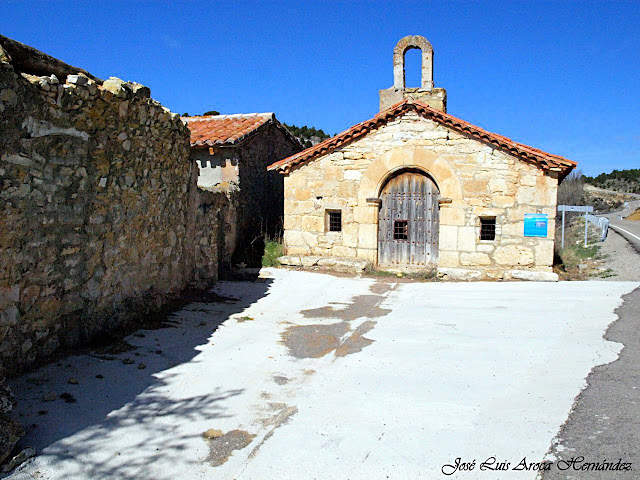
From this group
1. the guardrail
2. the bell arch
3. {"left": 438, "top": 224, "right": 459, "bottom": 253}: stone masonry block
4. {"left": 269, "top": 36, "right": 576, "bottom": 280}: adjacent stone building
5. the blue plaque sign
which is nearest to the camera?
the blue plaque sign

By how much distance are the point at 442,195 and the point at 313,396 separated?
26.8 ft

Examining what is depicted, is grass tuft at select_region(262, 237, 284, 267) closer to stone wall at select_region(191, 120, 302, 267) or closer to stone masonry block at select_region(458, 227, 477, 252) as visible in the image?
stone wall at select_region(191, 120, 302, 267)

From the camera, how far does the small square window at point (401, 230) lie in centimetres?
1227

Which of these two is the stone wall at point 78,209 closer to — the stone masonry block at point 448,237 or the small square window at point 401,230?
the small square window at point 401,230

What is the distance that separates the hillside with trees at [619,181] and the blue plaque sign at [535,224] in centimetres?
5713

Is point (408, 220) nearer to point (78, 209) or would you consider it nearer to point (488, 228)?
point (488, 228)

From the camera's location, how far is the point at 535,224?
11.0 metres

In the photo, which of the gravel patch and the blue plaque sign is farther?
the gravel patch

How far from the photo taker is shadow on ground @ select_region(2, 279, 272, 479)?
10.7ft

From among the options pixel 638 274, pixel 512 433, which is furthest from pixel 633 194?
pixel 512 433

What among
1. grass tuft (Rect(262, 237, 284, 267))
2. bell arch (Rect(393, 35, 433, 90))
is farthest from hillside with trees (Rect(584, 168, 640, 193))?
grass tuft (Rect(262, 237, 284, 267))

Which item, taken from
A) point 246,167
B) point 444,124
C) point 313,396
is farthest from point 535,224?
point 313,396

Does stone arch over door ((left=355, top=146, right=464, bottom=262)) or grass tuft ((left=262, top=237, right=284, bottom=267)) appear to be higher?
stone arch over door ((left=355, top=146, right=464, bottom=262))

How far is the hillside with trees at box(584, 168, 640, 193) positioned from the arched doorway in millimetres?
57465
